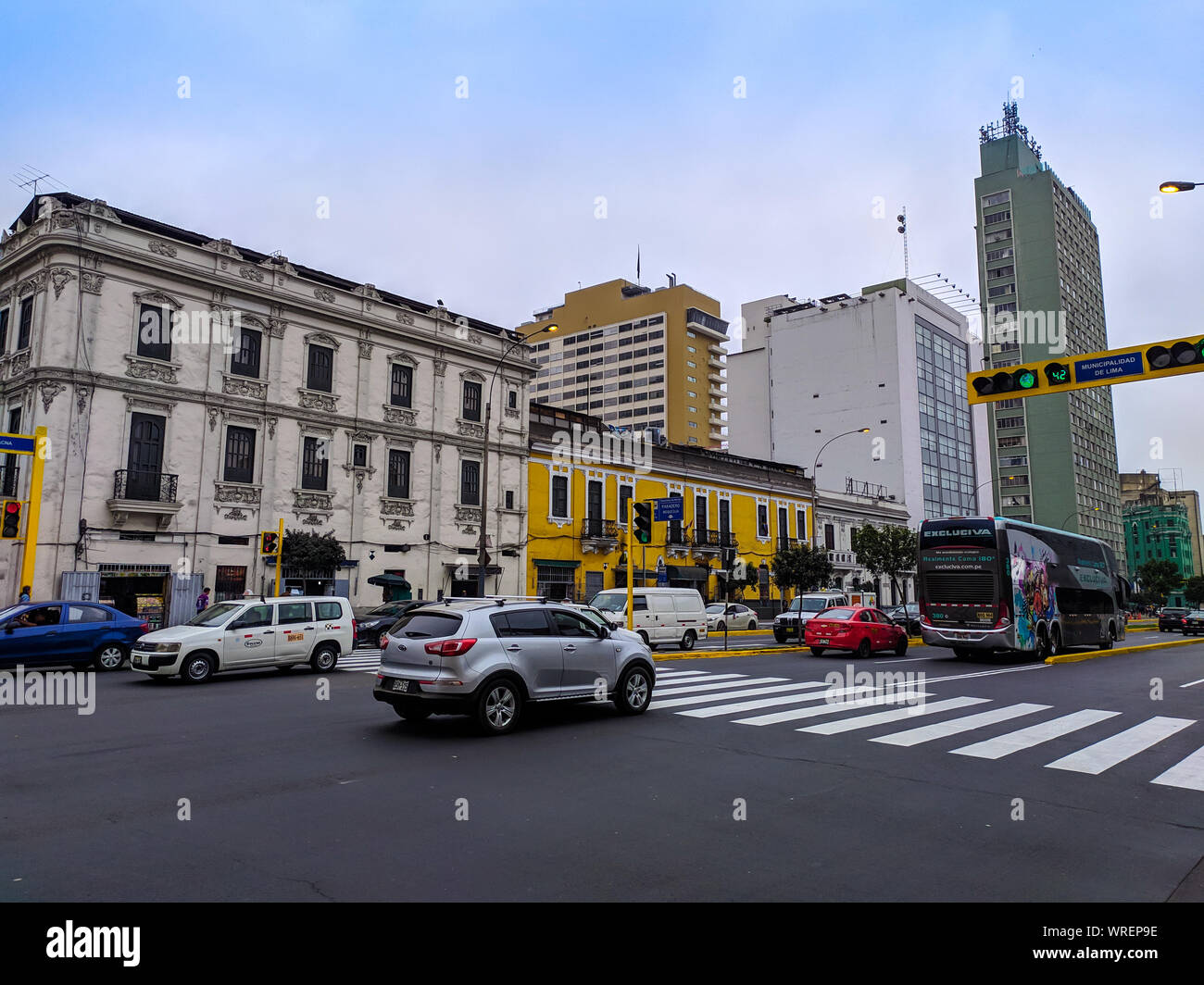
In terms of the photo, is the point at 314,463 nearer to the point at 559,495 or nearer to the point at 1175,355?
the point at 559,495

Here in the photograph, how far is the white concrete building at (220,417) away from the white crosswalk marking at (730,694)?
68.4ft

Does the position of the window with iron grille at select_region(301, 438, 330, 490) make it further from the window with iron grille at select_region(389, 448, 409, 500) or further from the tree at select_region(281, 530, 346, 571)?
the window with iron grille at select_region(389, 448, 409, 500)

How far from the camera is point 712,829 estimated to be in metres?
6.33

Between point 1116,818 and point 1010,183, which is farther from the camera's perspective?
point 1010,183

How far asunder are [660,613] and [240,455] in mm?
16675

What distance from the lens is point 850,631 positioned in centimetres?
2331

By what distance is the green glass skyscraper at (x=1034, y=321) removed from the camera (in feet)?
344

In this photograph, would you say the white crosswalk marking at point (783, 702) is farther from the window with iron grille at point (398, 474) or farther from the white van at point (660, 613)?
the window with iron grille at point (398, 474)

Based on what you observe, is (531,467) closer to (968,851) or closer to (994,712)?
(994,712)

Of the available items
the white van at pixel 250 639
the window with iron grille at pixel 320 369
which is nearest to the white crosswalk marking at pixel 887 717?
the white van at pixel 250 639

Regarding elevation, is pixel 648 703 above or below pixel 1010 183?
below

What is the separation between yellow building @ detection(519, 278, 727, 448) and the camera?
107438 millimetres
